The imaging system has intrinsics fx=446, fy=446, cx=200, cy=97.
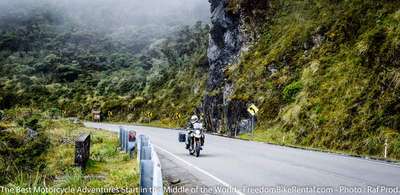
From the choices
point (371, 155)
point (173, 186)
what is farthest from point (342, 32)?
point (173, 186)

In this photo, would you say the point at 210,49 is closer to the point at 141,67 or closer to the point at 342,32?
the point at 342,32

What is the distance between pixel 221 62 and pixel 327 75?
19630 millimetres

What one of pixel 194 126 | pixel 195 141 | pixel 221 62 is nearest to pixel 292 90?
pixel 194 126

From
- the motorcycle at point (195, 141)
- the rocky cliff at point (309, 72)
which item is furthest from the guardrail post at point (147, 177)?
the rocky cliff at point (309, 72)

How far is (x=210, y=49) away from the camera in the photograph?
170 feet

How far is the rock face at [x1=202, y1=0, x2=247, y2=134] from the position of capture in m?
40.7

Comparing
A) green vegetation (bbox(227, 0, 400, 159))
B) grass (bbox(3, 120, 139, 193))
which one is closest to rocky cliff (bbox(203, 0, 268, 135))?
green vegetation (bbox(227, 0, 400, 159))

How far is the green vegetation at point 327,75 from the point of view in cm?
2167

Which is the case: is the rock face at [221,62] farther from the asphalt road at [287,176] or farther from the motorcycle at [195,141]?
the asphalt road at [287,176]

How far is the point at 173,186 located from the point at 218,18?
135ft

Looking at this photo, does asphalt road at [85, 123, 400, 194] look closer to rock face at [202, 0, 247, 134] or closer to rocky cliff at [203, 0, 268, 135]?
rock face at [202, 0, 247, 134]

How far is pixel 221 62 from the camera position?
48.5 m

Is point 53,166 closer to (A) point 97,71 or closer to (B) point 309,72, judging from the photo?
(B) point 309,72

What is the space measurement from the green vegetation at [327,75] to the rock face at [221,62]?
5.65ft
